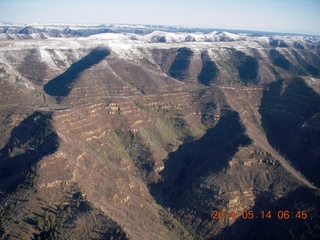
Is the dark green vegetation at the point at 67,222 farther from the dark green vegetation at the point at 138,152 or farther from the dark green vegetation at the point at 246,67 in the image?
the dark green vegetation at the point at 246,67

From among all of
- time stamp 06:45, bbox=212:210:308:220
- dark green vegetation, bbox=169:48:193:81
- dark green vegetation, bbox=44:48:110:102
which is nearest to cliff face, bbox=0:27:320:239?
time stamp 06:45, bbox=212:210:308:220

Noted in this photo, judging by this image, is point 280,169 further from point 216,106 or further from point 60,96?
point 60,96

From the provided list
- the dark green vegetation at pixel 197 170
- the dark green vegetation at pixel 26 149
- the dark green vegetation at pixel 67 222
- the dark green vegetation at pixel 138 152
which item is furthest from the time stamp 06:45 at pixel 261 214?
the dark green vegetation at pixel 26 149

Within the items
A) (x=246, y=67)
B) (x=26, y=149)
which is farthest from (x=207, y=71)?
(x=26, y=149)

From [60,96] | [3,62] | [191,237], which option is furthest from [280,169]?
[3,62]

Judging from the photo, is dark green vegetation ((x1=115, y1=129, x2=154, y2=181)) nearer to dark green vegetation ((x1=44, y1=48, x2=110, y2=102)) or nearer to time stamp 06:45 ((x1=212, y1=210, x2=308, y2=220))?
time stamp 06:45 ((x1=212, y1=210, x2=308, y2=220))
